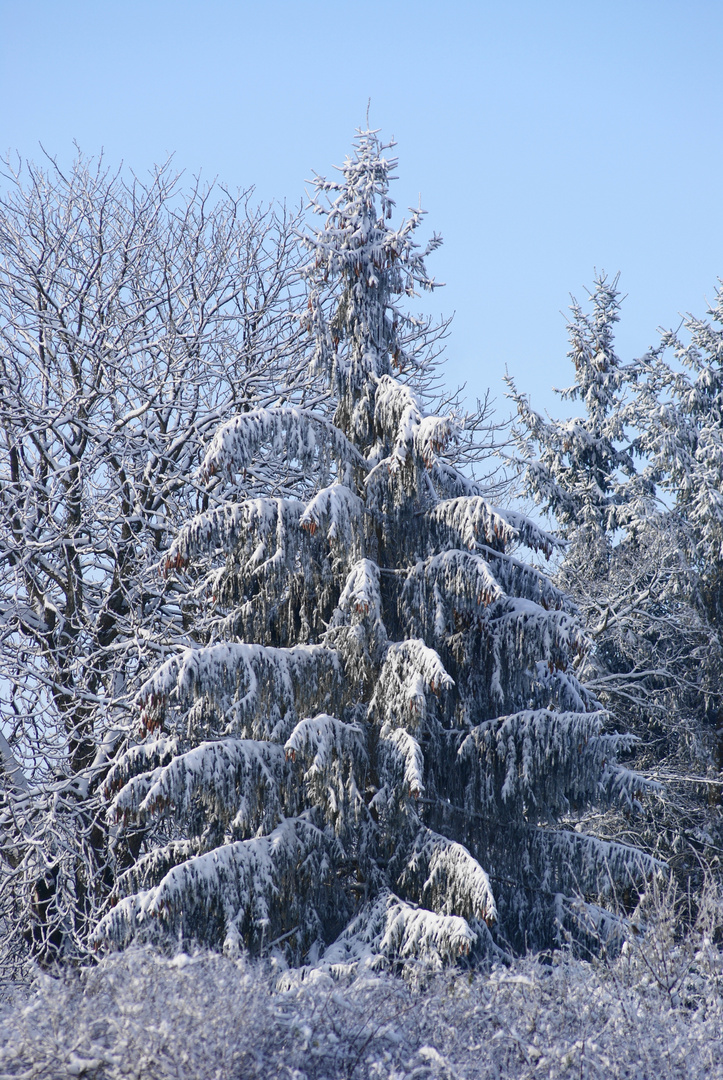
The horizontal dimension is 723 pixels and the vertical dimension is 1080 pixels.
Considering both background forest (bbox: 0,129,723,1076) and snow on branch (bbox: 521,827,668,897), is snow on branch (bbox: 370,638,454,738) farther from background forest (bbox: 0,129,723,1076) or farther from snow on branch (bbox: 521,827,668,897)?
snow on branch (bbox: 521,827,668,897)

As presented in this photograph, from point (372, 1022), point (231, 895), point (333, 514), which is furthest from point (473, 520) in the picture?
point (372, 1022)

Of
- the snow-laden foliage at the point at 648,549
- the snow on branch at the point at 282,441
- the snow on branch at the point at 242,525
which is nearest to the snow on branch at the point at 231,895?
the snow on branch at the point at 242,525

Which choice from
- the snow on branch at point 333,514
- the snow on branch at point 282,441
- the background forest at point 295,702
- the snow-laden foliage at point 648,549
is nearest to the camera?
the background forest at point 295,702

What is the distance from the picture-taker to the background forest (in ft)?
23.4

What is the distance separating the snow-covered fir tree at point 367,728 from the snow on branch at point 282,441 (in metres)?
0.02

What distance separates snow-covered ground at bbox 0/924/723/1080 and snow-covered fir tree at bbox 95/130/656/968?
39.4 inches

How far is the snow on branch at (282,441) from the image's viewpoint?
364 inches

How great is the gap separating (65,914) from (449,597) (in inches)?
228

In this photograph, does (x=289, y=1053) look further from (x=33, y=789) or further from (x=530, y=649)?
(x=33, y=789)

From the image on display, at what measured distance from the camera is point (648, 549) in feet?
59.6

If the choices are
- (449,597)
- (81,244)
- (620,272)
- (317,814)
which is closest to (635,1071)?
(317,814)

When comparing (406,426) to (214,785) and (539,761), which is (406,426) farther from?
(214,785)

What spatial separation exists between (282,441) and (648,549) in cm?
1062

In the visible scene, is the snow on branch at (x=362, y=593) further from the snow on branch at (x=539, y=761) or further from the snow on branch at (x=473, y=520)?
the snow on branch at (x=539, y=761)
